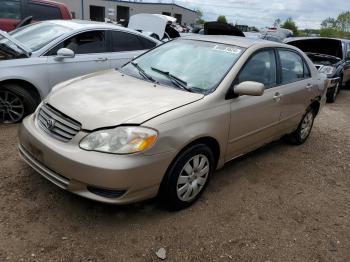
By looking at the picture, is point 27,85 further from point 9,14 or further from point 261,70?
point 9,14

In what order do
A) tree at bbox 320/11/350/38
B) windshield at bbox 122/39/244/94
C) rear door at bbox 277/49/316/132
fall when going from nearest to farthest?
windshield at bbox 122/39/244/94 < rear door at bbox 277/49/316/132 < tree at bbox 320/11/350/38

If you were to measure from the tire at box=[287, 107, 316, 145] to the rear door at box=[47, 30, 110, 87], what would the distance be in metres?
3.20

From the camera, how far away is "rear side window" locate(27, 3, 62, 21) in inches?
328

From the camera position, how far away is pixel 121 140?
2717 millimetres

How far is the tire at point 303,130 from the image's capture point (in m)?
5.22

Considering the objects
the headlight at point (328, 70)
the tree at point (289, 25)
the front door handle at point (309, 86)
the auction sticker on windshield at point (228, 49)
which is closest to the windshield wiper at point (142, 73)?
the auction sticker on windshield at point (228, 49)

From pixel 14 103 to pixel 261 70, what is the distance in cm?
344

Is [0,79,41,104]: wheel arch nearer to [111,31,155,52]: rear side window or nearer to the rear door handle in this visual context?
the rear door handle

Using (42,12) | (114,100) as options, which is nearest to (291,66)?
(114,100)

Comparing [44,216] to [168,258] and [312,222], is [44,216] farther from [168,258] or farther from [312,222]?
[312,222]

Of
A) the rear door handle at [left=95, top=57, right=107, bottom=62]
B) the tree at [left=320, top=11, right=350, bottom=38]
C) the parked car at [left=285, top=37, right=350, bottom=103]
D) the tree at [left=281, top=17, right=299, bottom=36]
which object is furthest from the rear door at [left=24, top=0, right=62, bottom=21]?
the tree at [left=281, top=17, right=299, bottom=36]

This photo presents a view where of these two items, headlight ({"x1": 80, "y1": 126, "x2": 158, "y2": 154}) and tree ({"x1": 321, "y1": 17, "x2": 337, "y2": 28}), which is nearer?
headlight ({"x1": 80, "y1": 126, "x2": 158, "y2": 154})

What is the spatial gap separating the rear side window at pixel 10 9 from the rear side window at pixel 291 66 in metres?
6.70

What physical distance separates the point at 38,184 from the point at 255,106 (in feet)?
7.94
